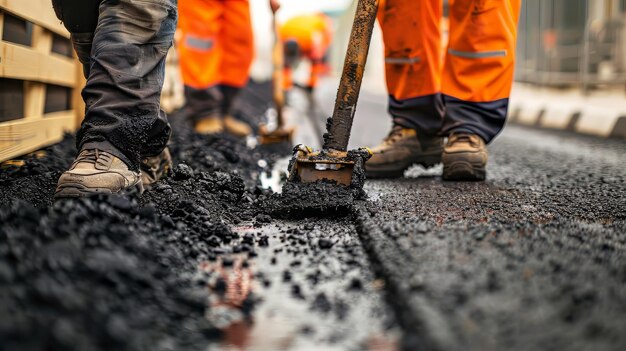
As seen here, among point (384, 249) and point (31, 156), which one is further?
point (31, 156)

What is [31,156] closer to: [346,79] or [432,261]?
[346,79]

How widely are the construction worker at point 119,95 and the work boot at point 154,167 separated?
27 centimetres

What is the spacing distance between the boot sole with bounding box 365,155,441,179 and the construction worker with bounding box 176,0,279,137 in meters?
1.88

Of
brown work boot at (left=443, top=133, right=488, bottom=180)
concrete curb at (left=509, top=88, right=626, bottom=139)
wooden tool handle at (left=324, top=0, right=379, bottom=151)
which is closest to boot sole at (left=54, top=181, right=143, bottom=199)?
wooden tool handle at (left=324, top=0, right=379, bottom=151)

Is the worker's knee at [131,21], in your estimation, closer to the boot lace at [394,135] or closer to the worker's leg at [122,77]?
the worker's leg at [122,77]

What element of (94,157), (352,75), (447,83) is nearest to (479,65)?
(447,83)

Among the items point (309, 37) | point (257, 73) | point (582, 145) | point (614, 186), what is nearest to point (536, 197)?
point (614, 186)

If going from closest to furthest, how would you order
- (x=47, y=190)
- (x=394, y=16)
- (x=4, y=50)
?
(x=47, y=190) < (x=4, y=50) < (x=394, y=16)

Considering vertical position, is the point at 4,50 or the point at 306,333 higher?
the point at 4,50

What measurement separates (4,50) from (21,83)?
0.44 meters

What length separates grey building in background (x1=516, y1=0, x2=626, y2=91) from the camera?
456 inches

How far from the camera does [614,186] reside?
2717 mm

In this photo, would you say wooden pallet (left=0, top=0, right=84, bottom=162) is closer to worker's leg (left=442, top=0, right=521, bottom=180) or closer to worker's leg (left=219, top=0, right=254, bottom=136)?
worker's leg (left=219, top=0, right=254, bottom=136)

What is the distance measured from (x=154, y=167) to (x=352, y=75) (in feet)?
2.87
